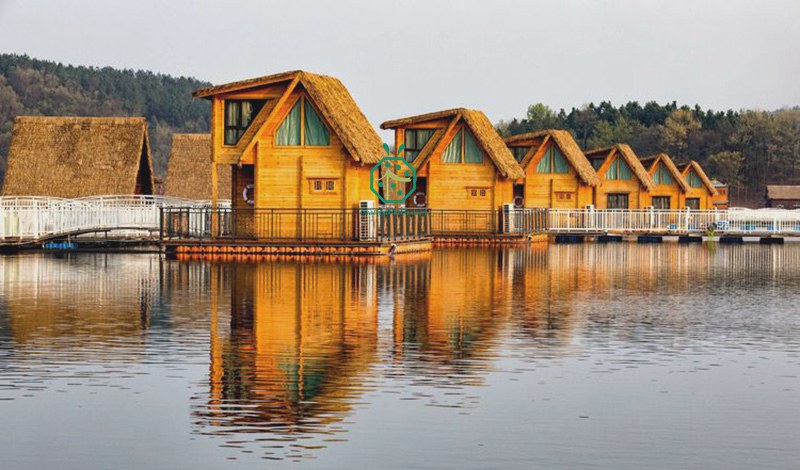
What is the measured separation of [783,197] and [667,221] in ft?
204

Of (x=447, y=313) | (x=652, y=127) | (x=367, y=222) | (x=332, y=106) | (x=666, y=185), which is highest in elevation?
(x=652, y=127)

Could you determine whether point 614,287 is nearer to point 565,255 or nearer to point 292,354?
point 292,354

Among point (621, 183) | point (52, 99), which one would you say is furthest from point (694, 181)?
point (52, 99)

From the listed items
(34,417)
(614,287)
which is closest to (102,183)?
(614,287)

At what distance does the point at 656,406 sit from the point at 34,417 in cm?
651

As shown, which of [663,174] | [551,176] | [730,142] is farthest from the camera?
[730,142]

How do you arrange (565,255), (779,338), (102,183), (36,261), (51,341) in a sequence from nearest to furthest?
(51,341) < (779,338) < (36,261) < (565,255) < (102,183)

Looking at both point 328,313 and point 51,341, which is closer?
point 51,341

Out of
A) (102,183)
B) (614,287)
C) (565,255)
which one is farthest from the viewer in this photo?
(102,183)

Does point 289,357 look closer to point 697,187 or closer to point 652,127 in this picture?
point 697,187

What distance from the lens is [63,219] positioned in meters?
53.7

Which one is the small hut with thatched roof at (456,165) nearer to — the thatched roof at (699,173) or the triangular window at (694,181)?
the thatched roof at (699,173)

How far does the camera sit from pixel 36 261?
144 ft

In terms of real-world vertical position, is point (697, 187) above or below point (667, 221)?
above
